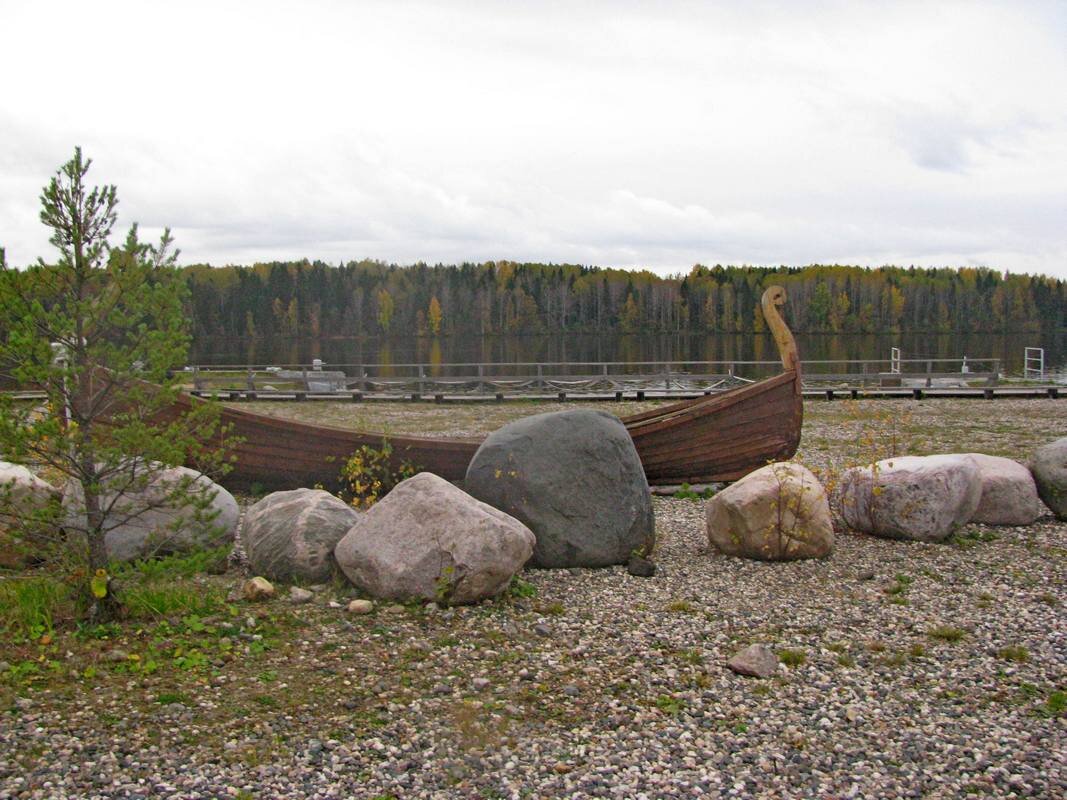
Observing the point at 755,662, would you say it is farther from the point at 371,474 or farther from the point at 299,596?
the point at 371,474

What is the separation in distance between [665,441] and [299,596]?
6004 mm

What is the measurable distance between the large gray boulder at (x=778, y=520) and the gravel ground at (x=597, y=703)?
0.66m

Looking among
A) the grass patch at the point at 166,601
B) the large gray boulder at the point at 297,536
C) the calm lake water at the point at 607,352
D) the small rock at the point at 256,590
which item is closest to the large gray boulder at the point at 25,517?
the grass patch at the point at 166,601

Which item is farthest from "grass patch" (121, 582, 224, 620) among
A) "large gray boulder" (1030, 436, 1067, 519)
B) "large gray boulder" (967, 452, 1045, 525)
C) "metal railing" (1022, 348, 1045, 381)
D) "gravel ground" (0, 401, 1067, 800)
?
"metal railing" (1022, 348, 1045, 381)

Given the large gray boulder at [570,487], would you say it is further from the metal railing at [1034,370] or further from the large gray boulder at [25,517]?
the metal railing at [1034,370]

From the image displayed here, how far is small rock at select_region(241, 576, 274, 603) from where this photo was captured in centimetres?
713

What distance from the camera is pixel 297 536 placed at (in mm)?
7633

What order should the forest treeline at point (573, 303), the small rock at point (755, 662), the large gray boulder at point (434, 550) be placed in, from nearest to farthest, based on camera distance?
the small rock at point (755, 662), the large gray boulder at point (434, 550), the forest treeline at point (573, 303)

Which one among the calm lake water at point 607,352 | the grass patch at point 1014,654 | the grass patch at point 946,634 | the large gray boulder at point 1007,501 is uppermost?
the calm lake water at point 607,352

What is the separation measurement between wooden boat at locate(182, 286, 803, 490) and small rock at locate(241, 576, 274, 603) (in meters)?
3.75

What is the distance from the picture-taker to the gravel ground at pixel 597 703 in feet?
15.3

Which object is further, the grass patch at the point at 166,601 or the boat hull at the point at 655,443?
the boat hull at the point at 655,443

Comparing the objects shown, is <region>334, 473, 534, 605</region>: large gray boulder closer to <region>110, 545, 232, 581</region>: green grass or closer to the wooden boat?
<region>110, 545, 232, 581</region>: green grass

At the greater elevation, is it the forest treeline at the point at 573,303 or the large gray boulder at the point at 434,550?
the forest treeline at the point at 573,303
